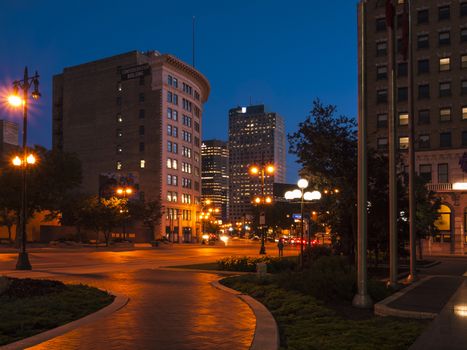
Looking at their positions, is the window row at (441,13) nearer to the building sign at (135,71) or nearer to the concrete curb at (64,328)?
the building sign at (135,71)

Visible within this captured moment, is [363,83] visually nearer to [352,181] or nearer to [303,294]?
[303,294]

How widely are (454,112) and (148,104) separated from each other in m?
64.7

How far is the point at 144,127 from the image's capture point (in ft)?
360

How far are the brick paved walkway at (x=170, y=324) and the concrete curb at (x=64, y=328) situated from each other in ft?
0.67

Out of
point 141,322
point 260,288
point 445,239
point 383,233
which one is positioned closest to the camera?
point 141,322

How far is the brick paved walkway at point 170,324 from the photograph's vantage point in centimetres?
885

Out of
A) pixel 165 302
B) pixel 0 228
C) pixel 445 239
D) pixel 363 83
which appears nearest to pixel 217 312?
pixel 165 302

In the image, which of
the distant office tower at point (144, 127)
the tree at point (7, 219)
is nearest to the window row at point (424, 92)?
the tree at point (7, 219)

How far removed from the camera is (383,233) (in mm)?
24844

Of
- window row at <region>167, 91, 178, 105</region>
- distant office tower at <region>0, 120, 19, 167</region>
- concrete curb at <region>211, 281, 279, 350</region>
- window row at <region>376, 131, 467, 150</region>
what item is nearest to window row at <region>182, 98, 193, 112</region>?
window row at <region>167, 91, 178, 105</region>

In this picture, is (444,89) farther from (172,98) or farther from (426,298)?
(172,98)

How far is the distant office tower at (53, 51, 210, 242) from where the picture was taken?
357 feet

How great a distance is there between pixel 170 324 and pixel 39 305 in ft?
11.0

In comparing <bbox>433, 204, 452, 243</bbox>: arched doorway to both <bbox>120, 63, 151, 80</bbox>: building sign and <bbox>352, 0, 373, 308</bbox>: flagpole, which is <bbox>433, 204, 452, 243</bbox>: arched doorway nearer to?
<bbox>352, 0, 373, 308</bbox>: flagpole
